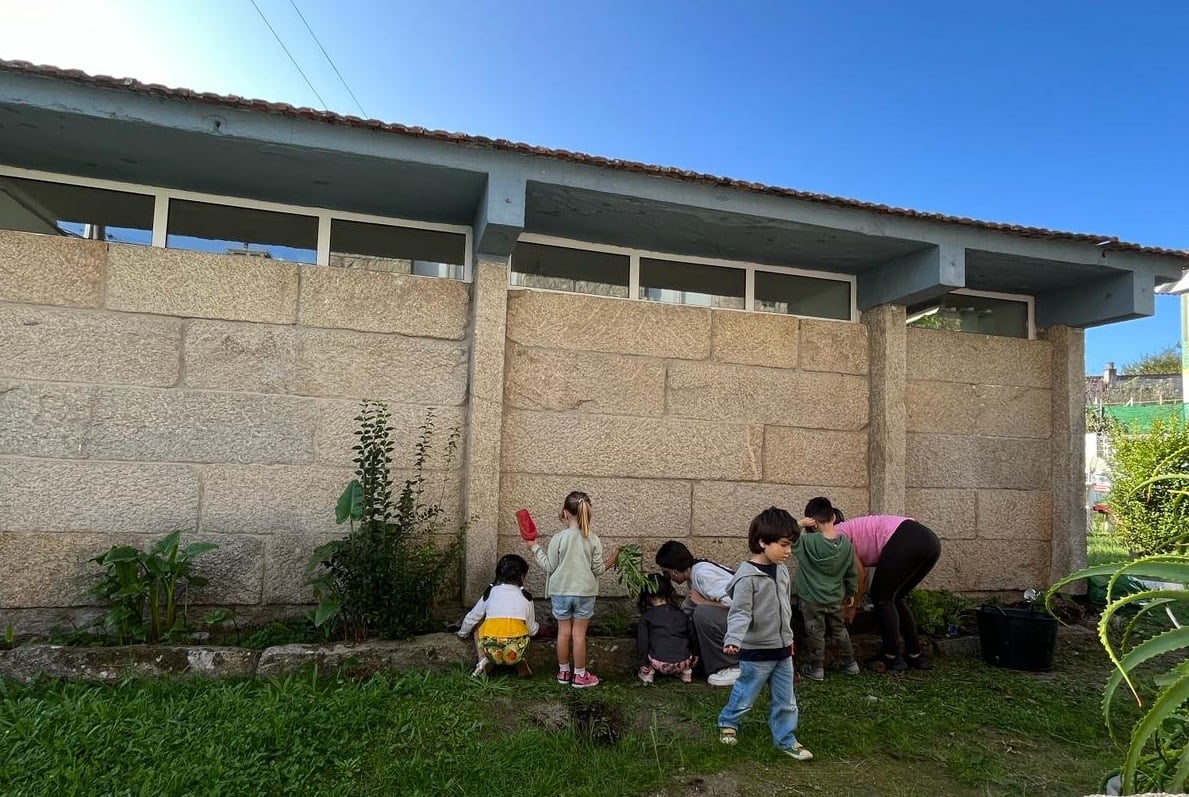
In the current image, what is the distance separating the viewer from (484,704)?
4312 millimetres

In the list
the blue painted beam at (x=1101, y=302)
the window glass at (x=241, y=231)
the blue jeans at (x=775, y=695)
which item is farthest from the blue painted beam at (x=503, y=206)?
the blue painted beam at (x=1101, y=302)

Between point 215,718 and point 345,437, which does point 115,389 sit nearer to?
point 345,437

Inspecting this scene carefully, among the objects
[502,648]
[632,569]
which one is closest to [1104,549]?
[632,569]

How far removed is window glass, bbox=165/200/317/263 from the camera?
566 centimetres

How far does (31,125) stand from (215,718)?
398cm

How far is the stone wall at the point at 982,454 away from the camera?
23.3ft

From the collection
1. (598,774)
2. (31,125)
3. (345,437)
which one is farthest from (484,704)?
(31,125)

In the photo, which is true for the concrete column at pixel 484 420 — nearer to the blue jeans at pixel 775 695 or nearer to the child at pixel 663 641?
the child at pixel 663 641

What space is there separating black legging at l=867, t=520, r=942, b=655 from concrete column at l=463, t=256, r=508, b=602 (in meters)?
3.01

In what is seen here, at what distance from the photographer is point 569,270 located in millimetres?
6508

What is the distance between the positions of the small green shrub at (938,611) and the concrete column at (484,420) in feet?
11.5

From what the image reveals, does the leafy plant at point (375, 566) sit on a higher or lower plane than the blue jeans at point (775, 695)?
higher

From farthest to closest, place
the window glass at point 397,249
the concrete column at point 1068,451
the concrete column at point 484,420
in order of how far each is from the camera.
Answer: the concrete column at point 1068,451, the window glass at point 397,249, the concrete column at point 484,420

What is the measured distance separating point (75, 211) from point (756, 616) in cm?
568
